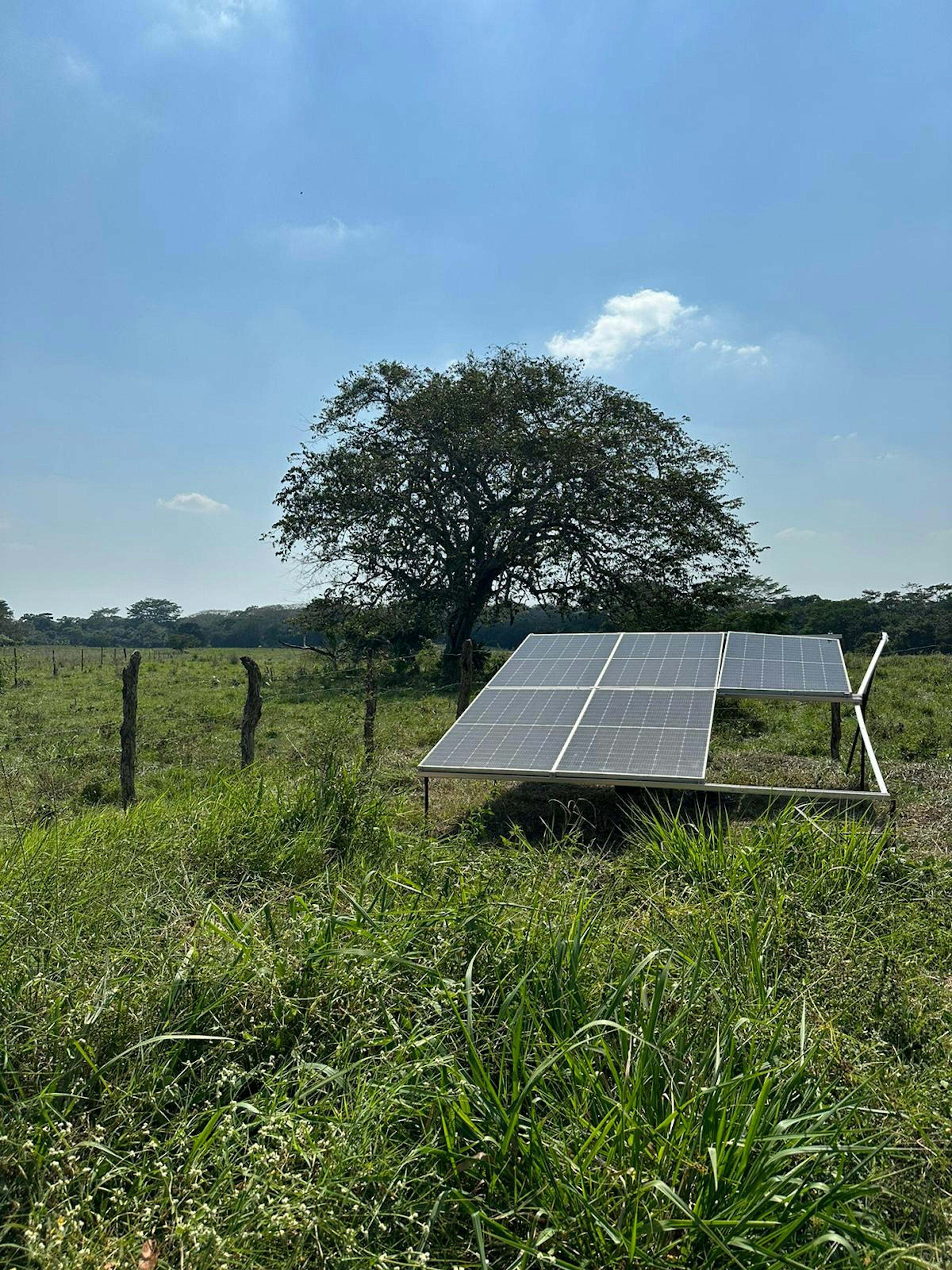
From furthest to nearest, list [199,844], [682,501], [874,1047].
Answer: [682,501] < [199,844] < [874,1047]

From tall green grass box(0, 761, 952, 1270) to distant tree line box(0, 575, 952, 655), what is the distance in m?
17.7

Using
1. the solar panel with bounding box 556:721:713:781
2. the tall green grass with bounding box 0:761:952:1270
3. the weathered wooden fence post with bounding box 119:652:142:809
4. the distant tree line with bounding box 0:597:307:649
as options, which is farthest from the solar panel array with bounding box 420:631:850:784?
the distant tree line with bounding box 0:597:307:649

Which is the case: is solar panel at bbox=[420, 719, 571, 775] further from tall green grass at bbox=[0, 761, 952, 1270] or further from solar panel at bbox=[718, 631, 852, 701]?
tall green grass at bbox=[0, 761, 952, 1270]

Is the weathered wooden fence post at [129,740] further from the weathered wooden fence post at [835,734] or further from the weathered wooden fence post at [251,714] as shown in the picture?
the weathered wooden fence post at [835,734]

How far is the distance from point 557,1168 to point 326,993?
134cm

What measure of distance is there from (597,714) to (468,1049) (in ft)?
20.7

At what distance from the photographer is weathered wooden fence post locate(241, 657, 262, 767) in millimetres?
9633

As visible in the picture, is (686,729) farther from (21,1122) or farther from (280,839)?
(21,1122)

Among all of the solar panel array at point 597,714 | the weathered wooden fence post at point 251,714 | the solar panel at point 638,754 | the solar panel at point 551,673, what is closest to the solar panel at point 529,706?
the solar panel array at point 597,714

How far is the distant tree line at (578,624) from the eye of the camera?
26.3 m

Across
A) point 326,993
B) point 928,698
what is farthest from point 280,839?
point 928,698

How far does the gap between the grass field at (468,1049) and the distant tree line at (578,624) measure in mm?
17070

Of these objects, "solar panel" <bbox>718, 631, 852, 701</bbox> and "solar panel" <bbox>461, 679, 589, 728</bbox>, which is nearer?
"solar panel" <bbox>461, 679, 589, 728</bbox>

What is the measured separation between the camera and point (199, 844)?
18.2 ft
